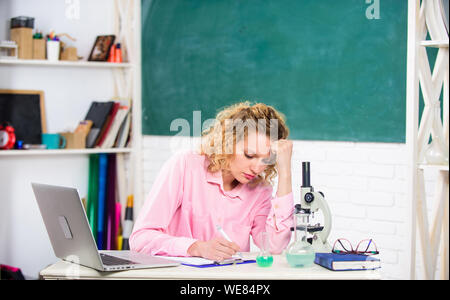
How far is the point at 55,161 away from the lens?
3770mm

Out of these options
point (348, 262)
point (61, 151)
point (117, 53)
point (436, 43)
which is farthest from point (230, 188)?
point (117, 53)

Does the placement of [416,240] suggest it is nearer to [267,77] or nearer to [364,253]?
[364,253]

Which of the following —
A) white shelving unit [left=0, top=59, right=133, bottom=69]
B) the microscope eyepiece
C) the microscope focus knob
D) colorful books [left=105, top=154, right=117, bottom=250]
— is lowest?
colorful books [left=105, top=154, right=117, bottom=250]

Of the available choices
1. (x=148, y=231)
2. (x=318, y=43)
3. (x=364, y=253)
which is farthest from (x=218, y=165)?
(x=318, y=43)

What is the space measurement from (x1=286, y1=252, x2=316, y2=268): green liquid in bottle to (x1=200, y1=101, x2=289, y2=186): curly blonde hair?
0.46 meters

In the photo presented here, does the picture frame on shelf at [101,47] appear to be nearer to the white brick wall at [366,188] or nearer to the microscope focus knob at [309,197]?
the white brick wall at [366,188]

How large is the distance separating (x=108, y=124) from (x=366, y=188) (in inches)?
69.6

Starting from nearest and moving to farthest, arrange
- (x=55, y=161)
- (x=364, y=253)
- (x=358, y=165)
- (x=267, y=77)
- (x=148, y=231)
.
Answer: (x=364, y=253)
(x=148, y=231)
(x=358, y=165)
(x=267, y=77)
(x=55, y=161)

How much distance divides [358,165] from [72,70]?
1937 mm

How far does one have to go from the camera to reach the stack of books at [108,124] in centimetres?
377

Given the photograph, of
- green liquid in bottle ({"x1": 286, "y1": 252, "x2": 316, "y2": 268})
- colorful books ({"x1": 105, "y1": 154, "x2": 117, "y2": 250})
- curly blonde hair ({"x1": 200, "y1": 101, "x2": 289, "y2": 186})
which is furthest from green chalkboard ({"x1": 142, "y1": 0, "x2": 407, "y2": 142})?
green liquid in bottle ({"x1": 286, "y1": 252, "x2": 316, "y2": 268})

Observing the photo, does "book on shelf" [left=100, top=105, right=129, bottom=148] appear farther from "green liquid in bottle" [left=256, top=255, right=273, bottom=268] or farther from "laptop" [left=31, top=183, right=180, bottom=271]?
"green liquid in bottle" [left=256, top=255, right=273, bottom=268]

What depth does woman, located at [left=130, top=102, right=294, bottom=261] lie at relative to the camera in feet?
6.84

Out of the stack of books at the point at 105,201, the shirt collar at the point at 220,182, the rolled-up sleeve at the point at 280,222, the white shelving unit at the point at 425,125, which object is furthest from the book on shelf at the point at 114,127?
the white shelving unit at the point at 425,125
